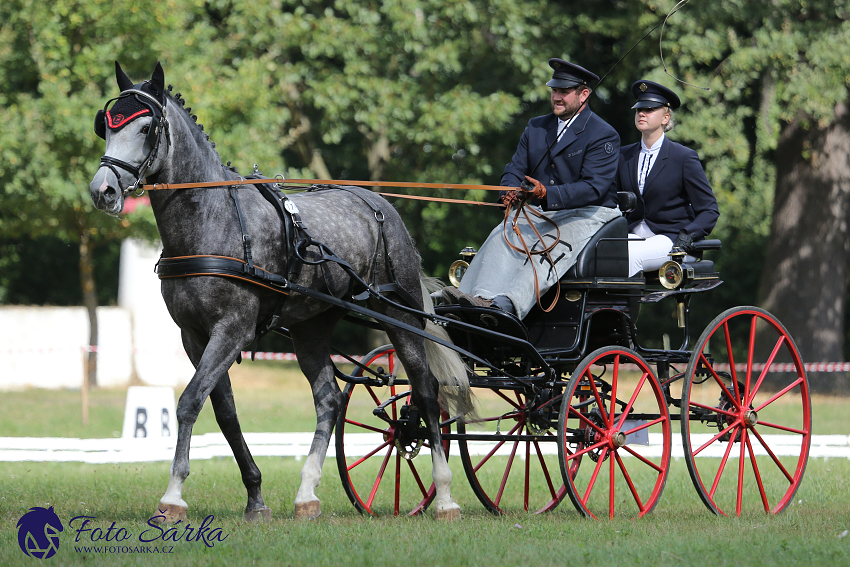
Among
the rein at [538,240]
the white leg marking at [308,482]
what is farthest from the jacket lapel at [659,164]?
the white leg marking at [308,482]

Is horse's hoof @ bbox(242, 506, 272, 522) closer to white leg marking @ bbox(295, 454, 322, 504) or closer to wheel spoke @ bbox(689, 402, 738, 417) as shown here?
white leg marking @ bbox(295, 454, 322, 504)

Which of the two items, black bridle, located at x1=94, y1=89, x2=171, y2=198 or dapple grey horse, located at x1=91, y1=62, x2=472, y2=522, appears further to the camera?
dapple grey horse, located at x1=91, y1=62, x2=472, y2=522

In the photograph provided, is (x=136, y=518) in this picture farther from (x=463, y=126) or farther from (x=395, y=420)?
(x=463, y=126)

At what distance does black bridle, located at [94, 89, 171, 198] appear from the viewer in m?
5.33

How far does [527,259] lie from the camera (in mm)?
6664

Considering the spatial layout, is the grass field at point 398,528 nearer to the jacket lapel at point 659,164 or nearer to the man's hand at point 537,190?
the man's hand at point 537,190

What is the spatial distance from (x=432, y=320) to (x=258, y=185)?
134 centimetres

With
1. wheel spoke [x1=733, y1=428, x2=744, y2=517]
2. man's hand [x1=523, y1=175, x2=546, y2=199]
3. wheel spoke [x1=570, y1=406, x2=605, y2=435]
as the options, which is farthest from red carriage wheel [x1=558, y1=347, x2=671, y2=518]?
→ man's hand [x1=523, y1=175, x2=546, y2=199]

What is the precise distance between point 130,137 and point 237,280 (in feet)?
2.97

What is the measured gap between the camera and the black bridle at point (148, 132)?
5.33 meters

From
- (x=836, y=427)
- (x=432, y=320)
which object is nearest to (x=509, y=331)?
(x=432, y=320)

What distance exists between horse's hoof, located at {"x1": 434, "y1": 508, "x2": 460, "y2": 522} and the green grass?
60 mm

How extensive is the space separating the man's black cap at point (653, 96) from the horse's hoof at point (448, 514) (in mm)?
2992

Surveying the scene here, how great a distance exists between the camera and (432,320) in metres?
6.55
